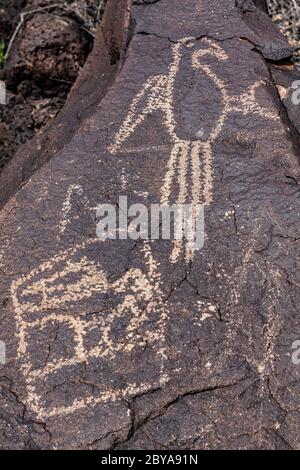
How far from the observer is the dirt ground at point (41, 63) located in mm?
3674

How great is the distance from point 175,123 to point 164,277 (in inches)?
23.5

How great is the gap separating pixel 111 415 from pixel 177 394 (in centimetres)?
19

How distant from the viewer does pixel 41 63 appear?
3691mm

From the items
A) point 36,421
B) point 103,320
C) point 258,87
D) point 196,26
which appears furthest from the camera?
point 196,26

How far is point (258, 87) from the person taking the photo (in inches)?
105

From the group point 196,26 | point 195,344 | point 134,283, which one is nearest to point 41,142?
point 196,26

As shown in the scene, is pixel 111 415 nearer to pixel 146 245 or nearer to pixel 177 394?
pixel 177 394
